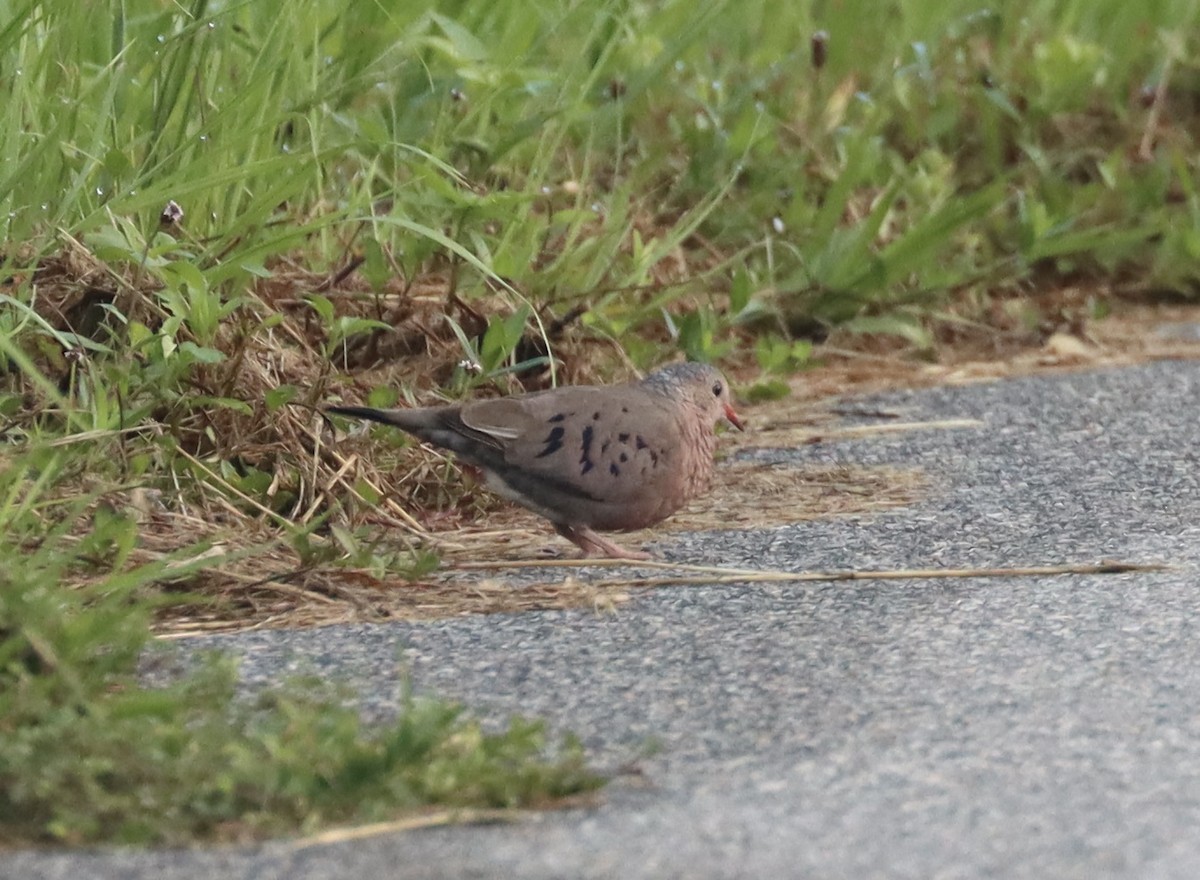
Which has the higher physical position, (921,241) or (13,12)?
(13,12)

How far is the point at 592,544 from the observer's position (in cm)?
373

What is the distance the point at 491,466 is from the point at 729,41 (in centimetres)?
349

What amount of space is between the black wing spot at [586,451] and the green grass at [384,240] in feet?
1.19

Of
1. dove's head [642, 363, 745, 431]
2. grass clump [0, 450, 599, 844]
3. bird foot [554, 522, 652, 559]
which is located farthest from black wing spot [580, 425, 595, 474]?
grass clump [0, 450, 599, 844]

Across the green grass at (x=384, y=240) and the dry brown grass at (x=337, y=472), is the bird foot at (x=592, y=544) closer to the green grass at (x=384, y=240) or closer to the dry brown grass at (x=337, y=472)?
the dry brown grass at (x=337, y=472)

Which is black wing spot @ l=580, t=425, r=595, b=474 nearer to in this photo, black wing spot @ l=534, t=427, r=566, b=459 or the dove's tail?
black wing spot @ l=534, t=427, r=566, b=459

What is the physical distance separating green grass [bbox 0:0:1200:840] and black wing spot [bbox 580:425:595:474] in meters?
0.36

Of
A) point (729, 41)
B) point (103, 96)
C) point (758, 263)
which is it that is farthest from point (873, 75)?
point (103, 96)

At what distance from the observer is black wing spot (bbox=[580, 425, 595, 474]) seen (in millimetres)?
3668

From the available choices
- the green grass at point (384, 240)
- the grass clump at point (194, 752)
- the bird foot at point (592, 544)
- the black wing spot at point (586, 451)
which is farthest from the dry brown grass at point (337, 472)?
the grass clump at point (194, 752)

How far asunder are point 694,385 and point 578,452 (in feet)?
1.50

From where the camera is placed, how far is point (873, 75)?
6812mm

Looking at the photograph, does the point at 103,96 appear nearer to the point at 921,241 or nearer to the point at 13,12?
the point at 13,12

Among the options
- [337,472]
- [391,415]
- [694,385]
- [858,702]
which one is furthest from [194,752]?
[694,385]
